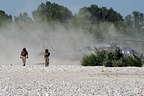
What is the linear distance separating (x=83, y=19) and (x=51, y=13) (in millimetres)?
7887

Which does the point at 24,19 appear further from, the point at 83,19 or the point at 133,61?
the point at 133,61

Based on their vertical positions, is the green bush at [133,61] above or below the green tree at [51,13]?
below

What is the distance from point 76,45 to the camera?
197 feet

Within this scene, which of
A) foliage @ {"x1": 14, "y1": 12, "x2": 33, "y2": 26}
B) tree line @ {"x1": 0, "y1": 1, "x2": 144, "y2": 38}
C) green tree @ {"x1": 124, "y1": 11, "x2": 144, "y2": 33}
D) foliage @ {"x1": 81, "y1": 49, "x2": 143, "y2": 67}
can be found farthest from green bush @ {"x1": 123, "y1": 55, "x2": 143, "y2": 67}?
green tree @ {"x1": 124, "y1": 11, "x2": 144, "y2": 33}

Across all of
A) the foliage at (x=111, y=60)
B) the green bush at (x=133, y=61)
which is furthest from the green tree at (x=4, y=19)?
the green bush at (x=133, y=61)

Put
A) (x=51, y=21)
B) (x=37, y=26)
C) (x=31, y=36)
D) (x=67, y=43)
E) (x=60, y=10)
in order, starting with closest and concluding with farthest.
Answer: (x=67, y=43) < (x=31, y=36) < (x=37, y=26) < (x=51, y=21) < (x=60, y=10)

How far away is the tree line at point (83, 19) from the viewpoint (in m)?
73.4

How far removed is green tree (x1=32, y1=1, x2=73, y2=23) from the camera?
78.5 metres

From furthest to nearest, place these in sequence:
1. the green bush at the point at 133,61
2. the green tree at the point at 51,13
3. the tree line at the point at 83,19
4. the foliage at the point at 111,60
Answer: the green tree at the point at 51,13 < the tree line at the point at 83,19 < the green bush at the point at 133,61 < the foliage at the point at 111,60

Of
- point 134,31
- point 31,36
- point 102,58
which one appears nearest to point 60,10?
point 134,31

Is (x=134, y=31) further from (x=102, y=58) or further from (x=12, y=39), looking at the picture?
(x=102, y=58)

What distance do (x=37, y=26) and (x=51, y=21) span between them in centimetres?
549

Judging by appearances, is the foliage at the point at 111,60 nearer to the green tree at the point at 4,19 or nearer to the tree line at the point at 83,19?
the tree line at the point at 83,19

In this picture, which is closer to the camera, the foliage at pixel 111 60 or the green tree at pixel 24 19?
the foliage at pixel 111 60
